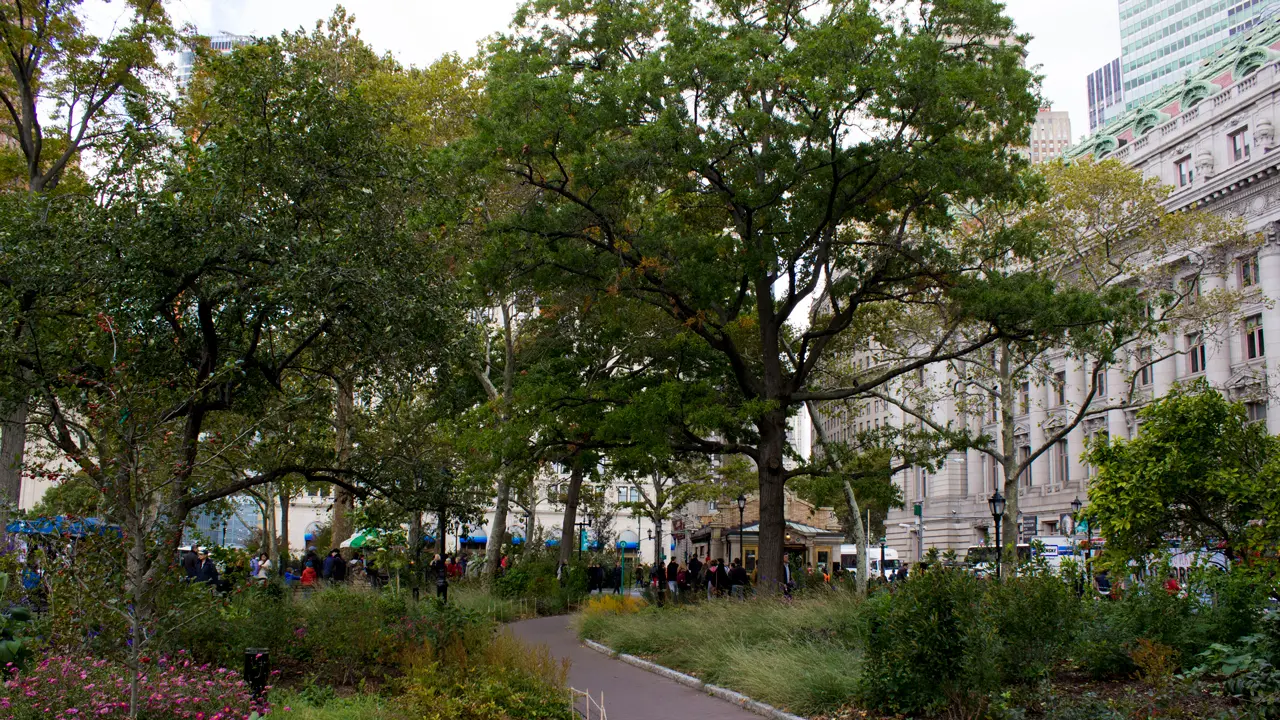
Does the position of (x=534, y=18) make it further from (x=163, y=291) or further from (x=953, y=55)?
(x=163, y=291)

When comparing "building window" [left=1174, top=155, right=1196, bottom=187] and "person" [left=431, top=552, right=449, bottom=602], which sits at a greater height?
"building window" [left=1174, top=155, right=1196, bottom=187]

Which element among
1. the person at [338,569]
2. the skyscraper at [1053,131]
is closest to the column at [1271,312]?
the person at [338,569]

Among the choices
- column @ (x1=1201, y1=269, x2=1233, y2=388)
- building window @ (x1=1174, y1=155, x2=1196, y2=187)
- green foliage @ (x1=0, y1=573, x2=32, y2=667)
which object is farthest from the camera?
building window @ (x1=1174, y1=155, x2=1196, y2=187)

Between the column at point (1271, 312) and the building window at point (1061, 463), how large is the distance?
14881 millimetres

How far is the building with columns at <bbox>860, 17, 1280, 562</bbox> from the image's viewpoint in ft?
133

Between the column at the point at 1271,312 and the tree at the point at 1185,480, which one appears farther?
the column at the point at 1271,312

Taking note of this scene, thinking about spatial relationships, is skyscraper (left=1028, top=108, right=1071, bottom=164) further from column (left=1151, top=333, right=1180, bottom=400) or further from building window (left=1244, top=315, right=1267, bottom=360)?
building window (left=1244, top=315, right=1267, bottom=360)

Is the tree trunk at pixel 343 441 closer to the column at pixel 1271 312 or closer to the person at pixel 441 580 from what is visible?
the person at pixel 441 580

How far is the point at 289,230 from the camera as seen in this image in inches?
543

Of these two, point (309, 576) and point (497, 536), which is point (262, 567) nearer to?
point (309, 576)

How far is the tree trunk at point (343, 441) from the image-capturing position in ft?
59.3

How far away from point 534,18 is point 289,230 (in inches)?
342

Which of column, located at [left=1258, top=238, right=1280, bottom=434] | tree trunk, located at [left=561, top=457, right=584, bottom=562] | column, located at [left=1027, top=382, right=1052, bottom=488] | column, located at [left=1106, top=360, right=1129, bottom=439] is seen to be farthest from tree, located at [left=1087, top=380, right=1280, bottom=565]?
column, located at [left=1027, top=382, right=1052, bottom=488]

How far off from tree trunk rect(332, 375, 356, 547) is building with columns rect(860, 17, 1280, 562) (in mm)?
18169
